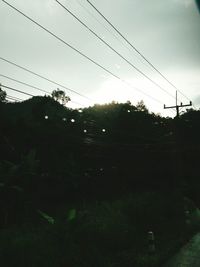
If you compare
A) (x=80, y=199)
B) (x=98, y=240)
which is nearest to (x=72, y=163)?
(x=80, y=199)

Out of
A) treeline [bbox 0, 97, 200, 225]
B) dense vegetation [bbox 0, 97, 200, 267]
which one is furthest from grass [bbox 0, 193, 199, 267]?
treeline [bbox 0, 97, 200, 225]

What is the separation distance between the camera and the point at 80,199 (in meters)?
26.4

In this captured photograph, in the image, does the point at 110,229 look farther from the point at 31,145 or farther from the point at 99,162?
the point at 99,162

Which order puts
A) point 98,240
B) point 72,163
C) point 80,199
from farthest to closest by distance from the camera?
point 80,199 → point 72,163 → point 98,240


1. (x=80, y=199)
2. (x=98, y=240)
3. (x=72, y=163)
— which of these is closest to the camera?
(x=98, y=240)

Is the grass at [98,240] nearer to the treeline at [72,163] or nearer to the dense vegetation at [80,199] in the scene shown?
the dense vegetation at [80,199]

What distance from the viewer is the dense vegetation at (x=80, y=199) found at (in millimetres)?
10930

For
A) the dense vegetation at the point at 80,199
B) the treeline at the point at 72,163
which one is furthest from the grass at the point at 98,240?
the treeline at the point at 72,163

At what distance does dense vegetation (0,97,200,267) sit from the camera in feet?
35.9

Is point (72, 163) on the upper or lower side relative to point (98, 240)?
upper

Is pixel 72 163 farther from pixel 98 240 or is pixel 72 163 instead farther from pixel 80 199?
pixel 98 240

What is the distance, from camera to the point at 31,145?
20.7 metres

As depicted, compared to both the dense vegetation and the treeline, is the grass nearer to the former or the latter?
the dense vegetation

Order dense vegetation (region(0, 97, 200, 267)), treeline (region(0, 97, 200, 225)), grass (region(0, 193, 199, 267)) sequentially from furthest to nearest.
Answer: treeline (region(0, 97, 200, 225)) < dense vegetation (region(0, 97, 200, 267)) < grass (region(0, 193, 199, 267))
